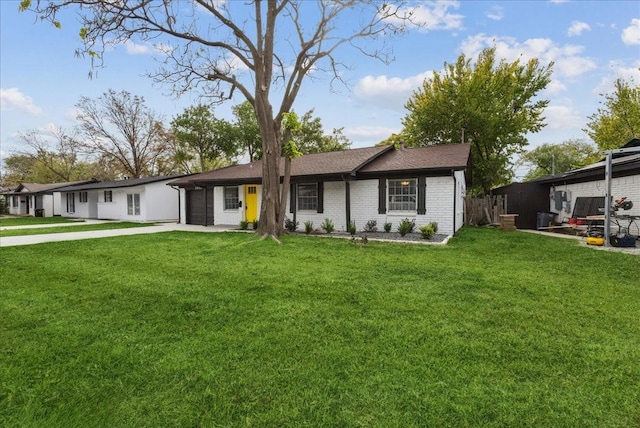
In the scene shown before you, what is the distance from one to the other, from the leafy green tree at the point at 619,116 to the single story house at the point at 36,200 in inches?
1594

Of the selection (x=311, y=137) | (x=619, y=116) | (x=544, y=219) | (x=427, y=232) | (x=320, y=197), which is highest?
(x=311, y=137)

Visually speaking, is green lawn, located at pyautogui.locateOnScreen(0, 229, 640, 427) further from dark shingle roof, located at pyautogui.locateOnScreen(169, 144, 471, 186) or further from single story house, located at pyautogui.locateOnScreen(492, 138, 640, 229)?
dark shingle roof, located at pyautogui.locateOnScreen(169, 144, 471, 186)

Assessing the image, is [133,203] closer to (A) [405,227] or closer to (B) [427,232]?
(A) [405,227]

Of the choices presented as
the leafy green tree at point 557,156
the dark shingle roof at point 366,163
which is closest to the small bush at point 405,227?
the dark shingle roof at point 366,163

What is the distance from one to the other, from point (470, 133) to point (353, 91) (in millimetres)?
11698

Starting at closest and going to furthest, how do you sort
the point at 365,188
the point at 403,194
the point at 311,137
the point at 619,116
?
the point at 403,194, the point at 365,188, the point at 619,116, the point at 311,137

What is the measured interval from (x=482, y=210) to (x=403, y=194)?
6094 mm

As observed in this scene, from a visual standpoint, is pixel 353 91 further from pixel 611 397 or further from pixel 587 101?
pixel 587 101

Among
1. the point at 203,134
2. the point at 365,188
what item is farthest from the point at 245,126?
the point at 365,188

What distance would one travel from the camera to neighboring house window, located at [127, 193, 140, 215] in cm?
2183

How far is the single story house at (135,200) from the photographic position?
69.3ft

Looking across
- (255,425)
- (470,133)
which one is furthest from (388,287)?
(470,133)

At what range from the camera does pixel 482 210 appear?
1648 cm

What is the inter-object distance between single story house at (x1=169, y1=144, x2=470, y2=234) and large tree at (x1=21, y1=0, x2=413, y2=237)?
258cm
